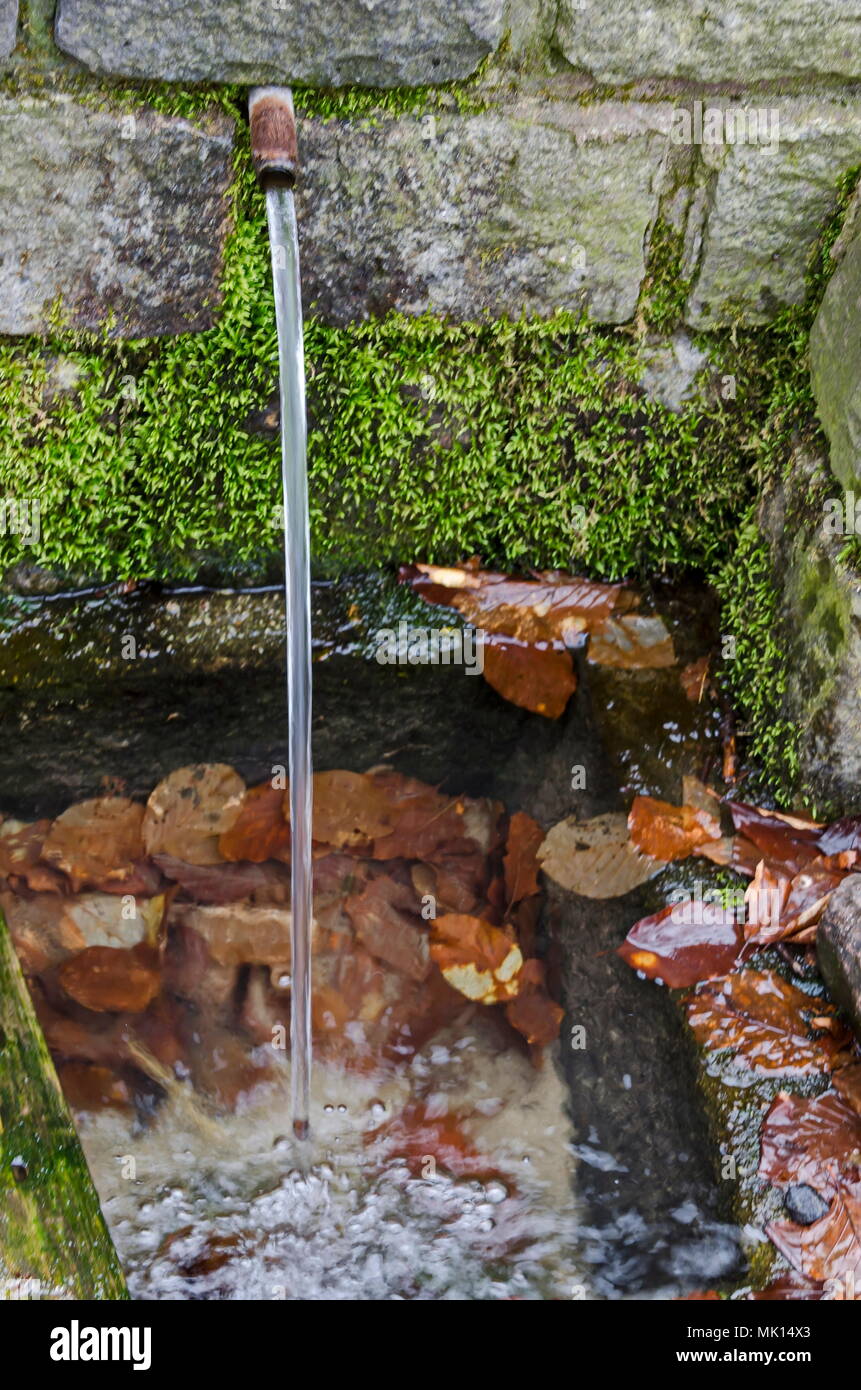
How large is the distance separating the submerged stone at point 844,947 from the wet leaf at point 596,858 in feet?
1.10

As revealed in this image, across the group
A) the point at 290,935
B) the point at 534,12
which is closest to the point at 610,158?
the point at 534,12

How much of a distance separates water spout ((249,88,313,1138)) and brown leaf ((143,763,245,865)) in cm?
26

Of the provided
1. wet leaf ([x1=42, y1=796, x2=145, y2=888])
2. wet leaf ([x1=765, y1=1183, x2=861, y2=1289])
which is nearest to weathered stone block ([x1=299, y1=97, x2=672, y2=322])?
wet leaf ([x1=42, y1=796, x2=145, y2=888])

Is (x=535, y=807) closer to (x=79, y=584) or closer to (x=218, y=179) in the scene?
(x=79, y=584)

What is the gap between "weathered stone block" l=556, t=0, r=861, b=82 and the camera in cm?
178

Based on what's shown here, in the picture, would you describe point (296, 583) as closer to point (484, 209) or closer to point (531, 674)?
point (531, 674)

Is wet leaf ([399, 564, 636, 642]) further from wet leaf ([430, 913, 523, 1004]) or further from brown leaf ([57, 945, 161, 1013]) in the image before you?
brown leaf ([57, 945, 161, 1013])

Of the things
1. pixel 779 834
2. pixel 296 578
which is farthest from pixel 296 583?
pixel 779 834

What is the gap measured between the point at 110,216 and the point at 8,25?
13.2 inches

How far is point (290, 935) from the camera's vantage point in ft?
6.95

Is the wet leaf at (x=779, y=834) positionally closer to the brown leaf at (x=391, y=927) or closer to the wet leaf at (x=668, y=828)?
the wet leaf at (x=668, y=828)
